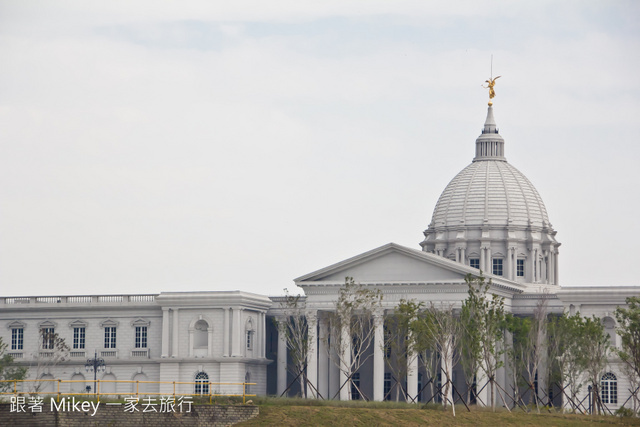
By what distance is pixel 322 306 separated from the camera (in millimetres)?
99562

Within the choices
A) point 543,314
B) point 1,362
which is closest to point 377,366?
point 543,314

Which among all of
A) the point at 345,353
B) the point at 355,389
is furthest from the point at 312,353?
the point at 355,389

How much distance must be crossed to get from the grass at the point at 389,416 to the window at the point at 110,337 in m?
35.6

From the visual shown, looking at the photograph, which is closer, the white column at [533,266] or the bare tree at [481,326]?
the bare tree at [481,326]

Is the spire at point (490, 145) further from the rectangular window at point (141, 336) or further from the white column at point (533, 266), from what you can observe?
the rectangular window at point (141, 336)

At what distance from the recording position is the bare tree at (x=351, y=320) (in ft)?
308

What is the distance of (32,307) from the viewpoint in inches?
4259

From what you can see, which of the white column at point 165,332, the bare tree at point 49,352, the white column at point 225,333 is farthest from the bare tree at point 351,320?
the bare tree at point 49,352

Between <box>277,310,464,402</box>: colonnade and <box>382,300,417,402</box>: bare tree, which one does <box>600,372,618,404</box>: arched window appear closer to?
<box>277,310,464,402</box>: colonnade

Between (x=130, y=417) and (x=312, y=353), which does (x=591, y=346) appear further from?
(x=130, y=417)

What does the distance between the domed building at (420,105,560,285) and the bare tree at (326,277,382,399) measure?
21.9 meters

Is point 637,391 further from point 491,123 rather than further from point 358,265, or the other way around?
point 491,123

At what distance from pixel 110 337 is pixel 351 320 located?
850 inches

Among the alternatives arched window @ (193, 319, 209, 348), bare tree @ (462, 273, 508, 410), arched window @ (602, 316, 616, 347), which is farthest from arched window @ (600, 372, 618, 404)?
arched window @ (193, 319, 209, 348)
